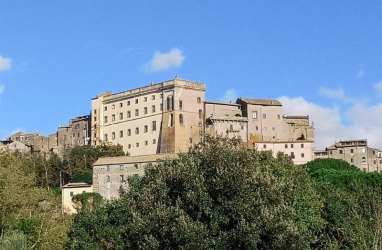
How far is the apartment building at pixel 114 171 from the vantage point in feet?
275

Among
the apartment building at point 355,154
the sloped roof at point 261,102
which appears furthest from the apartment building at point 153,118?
the apartment building at point 355,154

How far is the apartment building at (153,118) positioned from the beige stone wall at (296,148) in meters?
Result: 10.2

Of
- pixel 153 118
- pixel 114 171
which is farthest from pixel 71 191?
pixel 153 118

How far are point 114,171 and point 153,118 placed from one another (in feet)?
67.8

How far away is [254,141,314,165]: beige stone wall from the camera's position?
10106 centimetres

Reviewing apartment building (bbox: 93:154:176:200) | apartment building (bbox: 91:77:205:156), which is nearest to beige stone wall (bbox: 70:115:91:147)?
apartment building (bbox: 91:77:205:156)

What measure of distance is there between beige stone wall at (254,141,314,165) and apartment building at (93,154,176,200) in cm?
2135

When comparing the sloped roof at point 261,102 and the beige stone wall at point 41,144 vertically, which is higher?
the sloped roof at point 261,102

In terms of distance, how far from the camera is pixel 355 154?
111 m

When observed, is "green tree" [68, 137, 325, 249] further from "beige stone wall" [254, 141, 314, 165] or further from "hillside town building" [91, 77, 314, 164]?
"beige stone wall" [254, 141, 314, 165]

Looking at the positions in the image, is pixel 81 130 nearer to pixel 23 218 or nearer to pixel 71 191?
pixel 71 191

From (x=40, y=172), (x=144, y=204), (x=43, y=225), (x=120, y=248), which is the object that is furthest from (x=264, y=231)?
(x=40, y=172)

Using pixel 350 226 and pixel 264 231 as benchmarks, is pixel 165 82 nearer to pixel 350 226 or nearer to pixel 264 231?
pixel 350 226

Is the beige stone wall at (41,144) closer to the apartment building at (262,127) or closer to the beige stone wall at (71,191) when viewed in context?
the apartment building at (262,127)
